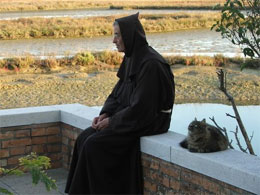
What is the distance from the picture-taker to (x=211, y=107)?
41.7 ft

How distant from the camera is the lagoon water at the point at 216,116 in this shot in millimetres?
9531

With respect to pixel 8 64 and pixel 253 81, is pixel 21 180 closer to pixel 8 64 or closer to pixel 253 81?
pixel 253 81

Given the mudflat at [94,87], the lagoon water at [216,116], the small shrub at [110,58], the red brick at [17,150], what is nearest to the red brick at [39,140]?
the red brick at [17,150]

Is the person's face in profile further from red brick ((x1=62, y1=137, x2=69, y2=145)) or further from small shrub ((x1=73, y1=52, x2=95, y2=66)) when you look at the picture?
small shrub ((x1=73, y1=52, x2=95, y2=66))

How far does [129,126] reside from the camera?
4.20 m

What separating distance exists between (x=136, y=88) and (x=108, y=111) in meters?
0.50

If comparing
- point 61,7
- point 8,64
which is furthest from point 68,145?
point 61,7

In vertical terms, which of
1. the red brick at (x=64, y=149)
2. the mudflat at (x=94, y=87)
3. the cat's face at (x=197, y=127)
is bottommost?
the mudflat at (x=94, y=87)

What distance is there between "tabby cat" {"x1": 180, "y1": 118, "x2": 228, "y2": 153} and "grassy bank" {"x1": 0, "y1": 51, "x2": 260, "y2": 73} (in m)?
14.7

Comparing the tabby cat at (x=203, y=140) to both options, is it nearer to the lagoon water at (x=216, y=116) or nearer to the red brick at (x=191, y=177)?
the red brick at (x=191, y=177)

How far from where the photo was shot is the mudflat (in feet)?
44.4

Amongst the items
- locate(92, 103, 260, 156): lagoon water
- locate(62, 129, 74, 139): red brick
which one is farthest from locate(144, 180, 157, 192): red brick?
locate(92, 103, 260, 156): lagoon water

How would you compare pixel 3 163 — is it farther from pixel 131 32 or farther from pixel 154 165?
pixel 131 32

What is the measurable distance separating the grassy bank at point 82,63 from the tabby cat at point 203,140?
1468 cm
